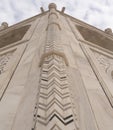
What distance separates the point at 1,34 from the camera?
780cm

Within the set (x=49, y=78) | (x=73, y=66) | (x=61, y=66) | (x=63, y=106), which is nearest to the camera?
(x=63, y=106)

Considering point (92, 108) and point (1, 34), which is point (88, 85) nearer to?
point (92, 108)

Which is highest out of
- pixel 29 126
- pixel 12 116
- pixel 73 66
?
pixel 73 66

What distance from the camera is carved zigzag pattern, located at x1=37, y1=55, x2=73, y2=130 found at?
1.59 meters

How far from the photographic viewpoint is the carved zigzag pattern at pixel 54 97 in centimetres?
159

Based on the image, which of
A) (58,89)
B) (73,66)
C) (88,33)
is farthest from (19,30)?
(58,89)

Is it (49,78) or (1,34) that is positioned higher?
(1,34)

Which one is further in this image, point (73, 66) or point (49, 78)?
point (73, 66)

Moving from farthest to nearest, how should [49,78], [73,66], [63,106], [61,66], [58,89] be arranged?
1. [73,66]
2. [61,66]
3. [49,78]
4. [58,89]
5. [63,106]

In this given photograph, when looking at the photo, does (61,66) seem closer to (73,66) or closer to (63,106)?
(73,66)

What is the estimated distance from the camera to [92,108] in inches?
84.4

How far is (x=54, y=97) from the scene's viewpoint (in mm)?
1783

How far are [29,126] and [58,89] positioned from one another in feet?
1.10

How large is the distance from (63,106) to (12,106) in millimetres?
624
